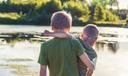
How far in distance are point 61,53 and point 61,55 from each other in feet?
0.06

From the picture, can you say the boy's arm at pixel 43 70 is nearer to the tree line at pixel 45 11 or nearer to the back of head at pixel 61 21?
the back of head at pixel 61 21

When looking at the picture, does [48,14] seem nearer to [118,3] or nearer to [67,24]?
[118,3]

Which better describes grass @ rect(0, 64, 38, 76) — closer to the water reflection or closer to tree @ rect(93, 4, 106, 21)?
the water reflection

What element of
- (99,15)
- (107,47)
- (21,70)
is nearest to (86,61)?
(21,70)

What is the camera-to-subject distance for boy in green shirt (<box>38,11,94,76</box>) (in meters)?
3.91

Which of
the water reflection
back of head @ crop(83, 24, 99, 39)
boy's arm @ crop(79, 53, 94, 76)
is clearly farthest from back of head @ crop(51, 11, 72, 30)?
the water reflection

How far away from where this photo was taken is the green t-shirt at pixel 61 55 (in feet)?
12.9

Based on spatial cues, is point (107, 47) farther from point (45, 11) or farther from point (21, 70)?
point (45, 11)

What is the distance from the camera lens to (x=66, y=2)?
67875 mm

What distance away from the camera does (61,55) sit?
13.0ft

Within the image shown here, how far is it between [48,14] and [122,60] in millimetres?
40847

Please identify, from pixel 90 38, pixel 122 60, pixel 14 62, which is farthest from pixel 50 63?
pixel 122 60

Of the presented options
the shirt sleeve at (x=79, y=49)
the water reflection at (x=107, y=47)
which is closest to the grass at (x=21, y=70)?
the water reflection at (x=107, y=47)

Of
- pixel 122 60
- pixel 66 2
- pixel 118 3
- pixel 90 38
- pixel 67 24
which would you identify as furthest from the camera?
pixel 118 3
